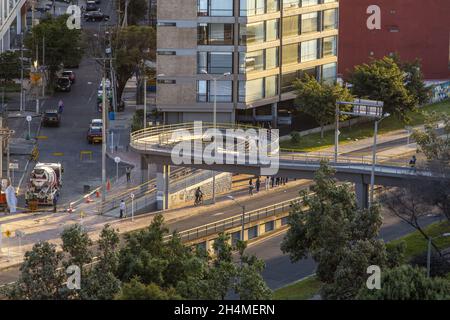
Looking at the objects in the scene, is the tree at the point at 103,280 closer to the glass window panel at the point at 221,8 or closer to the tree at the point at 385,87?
the glass window panel at the point at 221,8

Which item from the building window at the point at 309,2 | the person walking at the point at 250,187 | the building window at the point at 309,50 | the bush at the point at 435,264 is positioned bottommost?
the person walking at the point at 250,187

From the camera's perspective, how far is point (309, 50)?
4156 inches

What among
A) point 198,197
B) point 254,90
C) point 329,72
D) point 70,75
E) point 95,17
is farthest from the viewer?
point 95,17

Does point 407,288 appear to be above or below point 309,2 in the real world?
below

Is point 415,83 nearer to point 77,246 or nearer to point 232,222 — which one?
point 232,222

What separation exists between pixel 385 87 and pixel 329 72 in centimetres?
799

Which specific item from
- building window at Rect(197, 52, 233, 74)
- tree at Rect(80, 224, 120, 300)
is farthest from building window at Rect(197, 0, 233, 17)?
tree at Rect(80, 224, 120, 300)

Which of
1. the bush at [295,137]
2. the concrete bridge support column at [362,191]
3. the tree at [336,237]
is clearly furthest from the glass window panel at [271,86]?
the tree at [336,237]

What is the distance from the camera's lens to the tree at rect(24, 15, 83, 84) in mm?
112750

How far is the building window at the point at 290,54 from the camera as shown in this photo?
10255 cm

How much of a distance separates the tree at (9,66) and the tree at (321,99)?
24.8 m

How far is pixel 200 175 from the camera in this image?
87.2m

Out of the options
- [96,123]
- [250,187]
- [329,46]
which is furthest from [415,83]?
[96,123]
